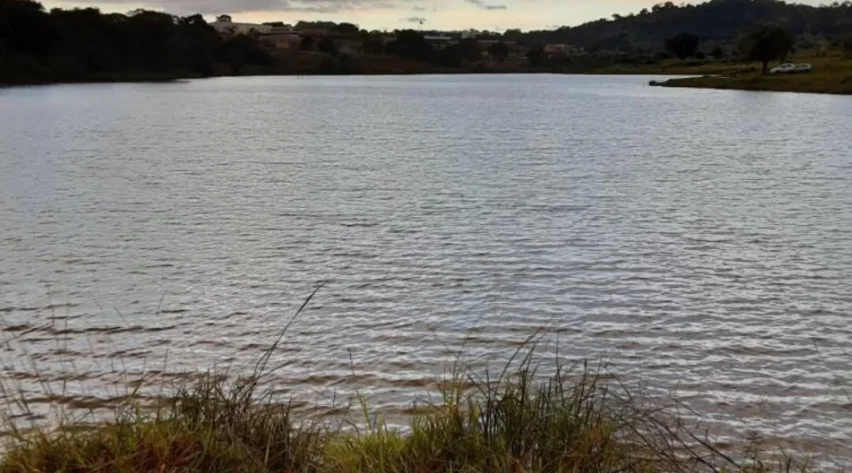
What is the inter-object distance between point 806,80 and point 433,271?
92.7m

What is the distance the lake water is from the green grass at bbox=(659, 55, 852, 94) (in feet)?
193

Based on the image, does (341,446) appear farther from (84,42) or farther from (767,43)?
(84,42)

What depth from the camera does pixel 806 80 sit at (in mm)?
96125

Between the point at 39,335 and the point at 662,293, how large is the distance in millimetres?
10406

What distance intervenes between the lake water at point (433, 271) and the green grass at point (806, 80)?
58.9 metres

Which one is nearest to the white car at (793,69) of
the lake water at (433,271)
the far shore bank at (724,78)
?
the far shore bank at (724,78)

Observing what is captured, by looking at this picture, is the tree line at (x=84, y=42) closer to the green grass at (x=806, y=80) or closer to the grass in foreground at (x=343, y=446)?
the green grass at (x=806, y=80)

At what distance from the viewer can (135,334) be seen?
12.6m

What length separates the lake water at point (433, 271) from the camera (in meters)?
11.1

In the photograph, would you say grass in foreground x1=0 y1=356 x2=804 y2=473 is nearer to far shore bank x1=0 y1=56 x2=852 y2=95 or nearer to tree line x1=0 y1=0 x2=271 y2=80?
far shore bank x1=0 y1=56 x2=852 y2=95

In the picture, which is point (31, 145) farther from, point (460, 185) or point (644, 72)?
point (644, 72)

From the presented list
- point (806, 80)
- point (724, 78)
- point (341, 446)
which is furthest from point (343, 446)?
point (724, 78)

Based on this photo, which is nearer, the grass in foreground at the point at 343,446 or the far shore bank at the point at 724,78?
the grass in foreground at the point at 343,446

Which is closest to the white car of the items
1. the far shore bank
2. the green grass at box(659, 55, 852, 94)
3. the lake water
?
the green grass at box(659, 55, 852, 94)
